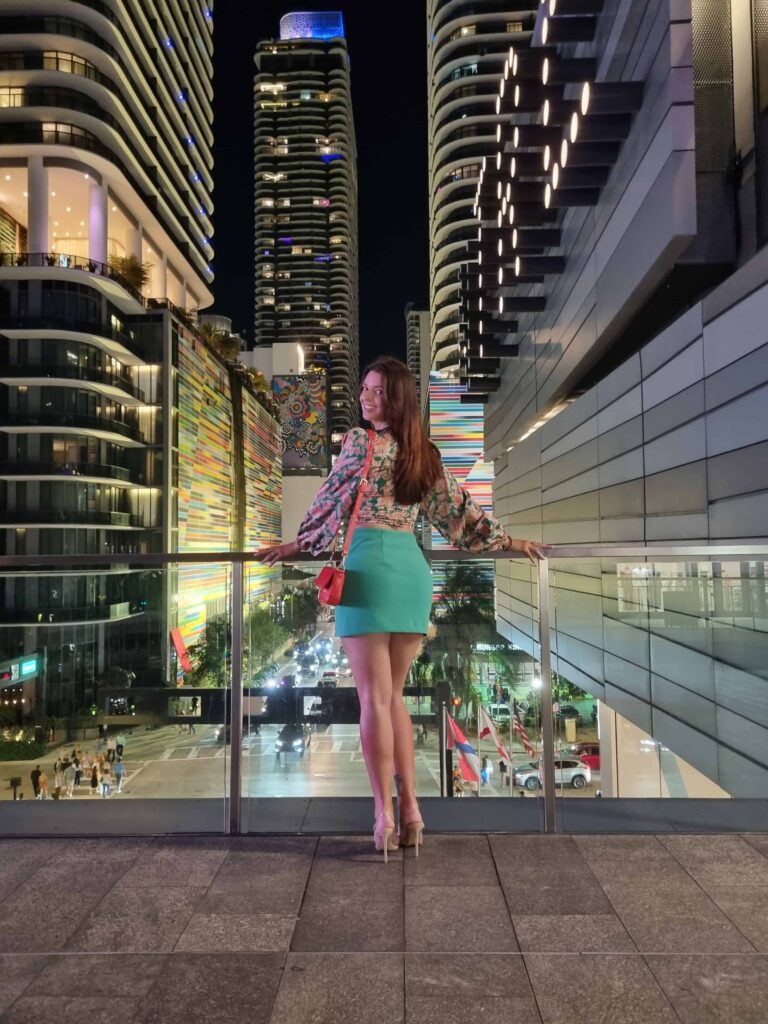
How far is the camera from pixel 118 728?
2896 millimetres

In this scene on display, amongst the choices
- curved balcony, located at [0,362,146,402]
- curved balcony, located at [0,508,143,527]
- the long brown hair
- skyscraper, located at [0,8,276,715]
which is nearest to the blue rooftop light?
skyscraper, located at [0,8,276,715]

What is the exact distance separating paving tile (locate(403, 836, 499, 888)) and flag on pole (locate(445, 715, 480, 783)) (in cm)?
53

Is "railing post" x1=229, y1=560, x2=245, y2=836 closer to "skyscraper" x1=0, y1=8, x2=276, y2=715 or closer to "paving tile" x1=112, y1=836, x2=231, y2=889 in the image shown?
"paving tile" x1=112, y1=836, x2=231, y2=889

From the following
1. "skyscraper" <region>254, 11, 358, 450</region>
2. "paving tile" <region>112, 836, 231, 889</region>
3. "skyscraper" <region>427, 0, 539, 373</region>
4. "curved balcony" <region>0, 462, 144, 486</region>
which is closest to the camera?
"paving tile" <region>112, 836, 231, 889</region>

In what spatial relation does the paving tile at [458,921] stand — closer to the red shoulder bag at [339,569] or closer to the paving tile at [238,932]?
the paving tile at [238,932]

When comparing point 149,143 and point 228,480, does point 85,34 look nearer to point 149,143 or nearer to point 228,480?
point 149,143

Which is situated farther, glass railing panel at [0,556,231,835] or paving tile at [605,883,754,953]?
glass railing panel at [0,556,231,835]

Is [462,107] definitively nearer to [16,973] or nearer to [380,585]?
[380,585]

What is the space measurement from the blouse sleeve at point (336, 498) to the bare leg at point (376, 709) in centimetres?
42

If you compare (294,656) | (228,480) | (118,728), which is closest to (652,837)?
(294,656)

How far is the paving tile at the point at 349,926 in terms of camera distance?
6.08 feet

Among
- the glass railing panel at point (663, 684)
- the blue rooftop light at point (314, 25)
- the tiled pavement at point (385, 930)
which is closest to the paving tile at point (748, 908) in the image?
the tiled pavement at point (385, 930)

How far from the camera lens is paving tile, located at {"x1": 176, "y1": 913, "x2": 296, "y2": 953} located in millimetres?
1850

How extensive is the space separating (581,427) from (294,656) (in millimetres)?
12058
